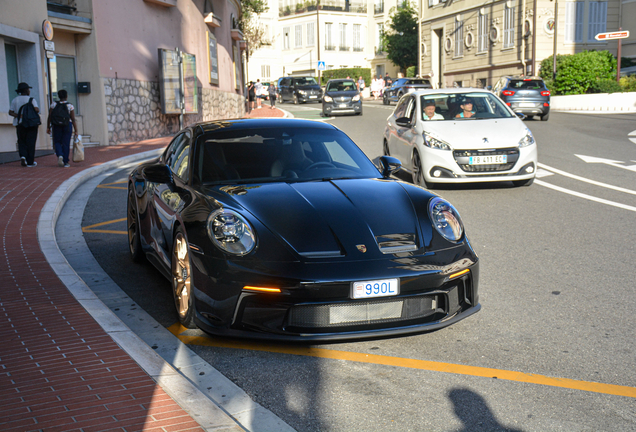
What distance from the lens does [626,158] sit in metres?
13.7

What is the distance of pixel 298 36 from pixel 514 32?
42789 millimetres

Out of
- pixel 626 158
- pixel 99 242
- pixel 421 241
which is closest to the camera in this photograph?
pixel 421 241

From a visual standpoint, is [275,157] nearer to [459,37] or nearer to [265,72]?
[459,37]

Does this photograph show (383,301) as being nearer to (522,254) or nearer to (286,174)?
(286,174)

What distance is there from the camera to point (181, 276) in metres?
4.62

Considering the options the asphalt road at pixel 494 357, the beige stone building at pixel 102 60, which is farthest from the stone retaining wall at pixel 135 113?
the asphalt road at pixel 494 357

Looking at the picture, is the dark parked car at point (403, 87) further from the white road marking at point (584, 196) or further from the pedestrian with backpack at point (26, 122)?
the white road marking at point (584, 196)

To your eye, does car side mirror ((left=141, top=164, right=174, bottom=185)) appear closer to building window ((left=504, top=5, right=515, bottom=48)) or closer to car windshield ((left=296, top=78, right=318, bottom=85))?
building window ((left=504, top=5, right=515, bottom=48))

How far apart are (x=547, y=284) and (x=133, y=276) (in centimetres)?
353

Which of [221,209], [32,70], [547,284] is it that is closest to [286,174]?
[221,209]

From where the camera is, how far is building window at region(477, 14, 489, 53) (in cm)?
4688

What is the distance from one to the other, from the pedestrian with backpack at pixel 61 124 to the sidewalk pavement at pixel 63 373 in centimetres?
778

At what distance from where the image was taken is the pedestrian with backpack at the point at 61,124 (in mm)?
13336

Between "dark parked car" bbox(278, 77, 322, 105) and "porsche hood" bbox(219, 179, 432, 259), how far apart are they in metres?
41.6
